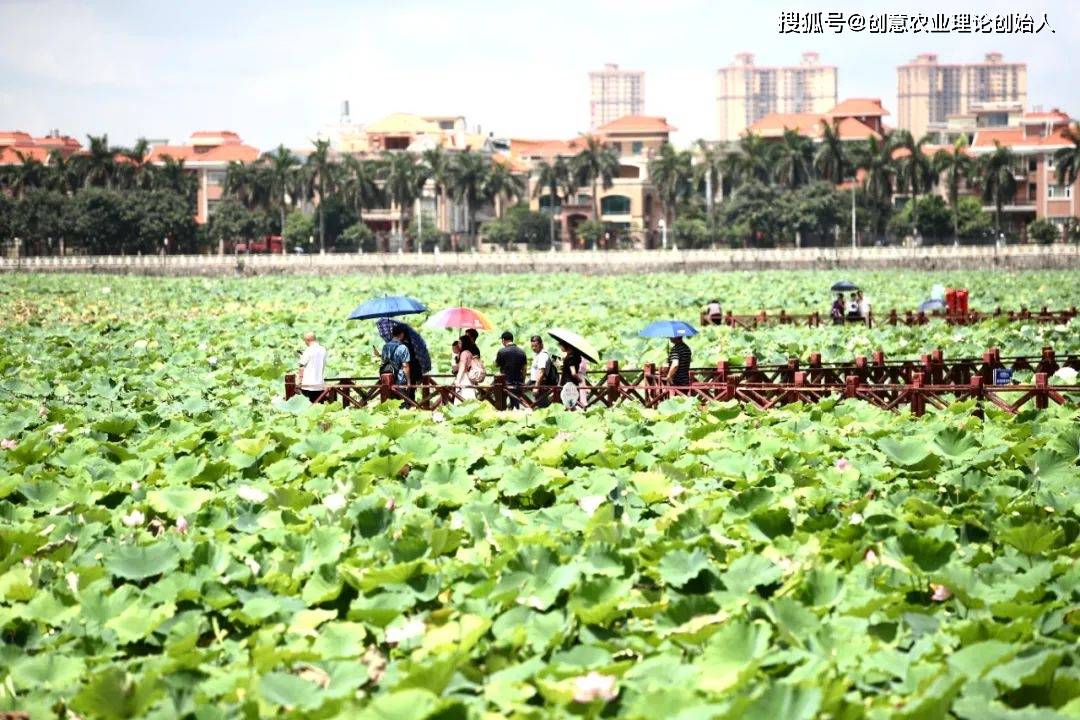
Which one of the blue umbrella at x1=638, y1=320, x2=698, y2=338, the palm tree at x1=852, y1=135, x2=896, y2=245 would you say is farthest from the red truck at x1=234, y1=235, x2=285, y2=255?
the blue umbrella at x1=638, y1=320, x2=698, y2=338

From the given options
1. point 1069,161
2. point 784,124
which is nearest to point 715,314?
point 1069,161

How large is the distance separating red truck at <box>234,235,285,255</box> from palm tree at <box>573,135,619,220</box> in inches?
620

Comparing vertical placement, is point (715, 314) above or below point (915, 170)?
below

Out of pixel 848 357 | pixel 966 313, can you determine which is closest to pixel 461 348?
pixel 848 357

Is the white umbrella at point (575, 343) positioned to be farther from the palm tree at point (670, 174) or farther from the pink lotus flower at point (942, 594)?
the palm tree at point (670, 174)

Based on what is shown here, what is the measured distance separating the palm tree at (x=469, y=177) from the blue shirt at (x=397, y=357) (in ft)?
226

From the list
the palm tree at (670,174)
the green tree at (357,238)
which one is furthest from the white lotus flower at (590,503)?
the palm tree at (670,174)

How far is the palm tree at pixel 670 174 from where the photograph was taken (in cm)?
8431

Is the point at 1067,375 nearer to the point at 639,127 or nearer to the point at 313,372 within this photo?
the point at 313,372

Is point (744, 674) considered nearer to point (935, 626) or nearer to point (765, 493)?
point (935, 626)

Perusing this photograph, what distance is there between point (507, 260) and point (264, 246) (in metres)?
21.9

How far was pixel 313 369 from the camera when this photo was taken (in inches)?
600

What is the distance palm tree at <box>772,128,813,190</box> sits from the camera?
270ft

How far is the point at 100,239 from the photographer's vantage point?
257 feet
